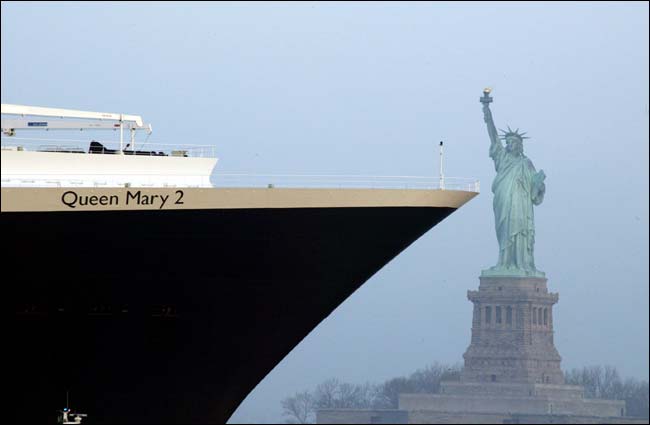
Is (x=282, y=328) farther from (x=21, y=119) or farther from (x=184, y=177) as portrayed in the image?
(x=21, y=119)

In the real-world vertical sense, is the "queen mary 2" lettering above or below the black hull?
above

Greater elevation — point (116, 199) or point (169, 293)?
point (116, 199)

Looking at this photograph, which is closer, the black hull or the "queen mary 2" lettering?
the "queen mary 2" lettering

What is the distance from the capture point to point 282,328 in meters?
59.9

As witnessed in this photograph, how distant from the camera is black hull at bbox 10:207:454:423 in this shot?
176 feet

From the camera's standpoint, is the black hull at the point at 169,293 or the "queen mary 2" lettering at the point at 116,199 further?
the black hull at the point at 169,293

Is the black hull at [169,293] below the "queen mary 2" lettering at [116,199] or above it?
below

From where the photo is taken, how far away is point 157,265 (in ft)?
181

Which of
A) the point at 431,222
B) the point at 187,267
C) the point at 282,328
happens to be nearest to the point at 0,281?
the point at 187,267

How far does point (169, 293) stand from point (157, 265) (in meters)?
1.63

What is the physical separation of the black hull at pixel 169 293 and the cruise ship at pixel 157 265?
53 mm

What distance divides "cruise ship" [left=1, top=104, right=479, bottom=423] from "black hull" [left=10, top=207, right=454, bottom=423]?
0.05 metres

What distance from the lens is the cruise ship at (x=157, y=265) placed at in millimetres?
53219

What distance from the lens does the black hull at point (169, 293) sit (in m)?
53.8
